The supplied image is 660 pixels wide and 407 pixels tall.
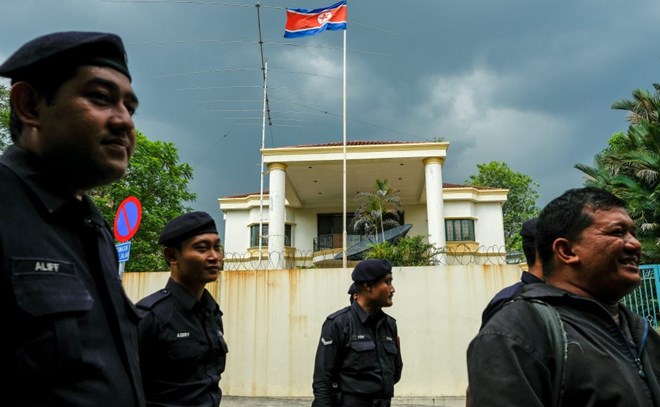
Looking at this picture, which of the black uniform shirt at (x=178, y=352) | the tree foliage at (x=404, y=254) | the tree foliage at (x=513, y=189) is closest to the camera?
the black uniform shirt at (x=178, y=352)

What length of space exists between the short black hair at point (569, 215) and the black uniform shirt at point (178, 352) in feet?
6.02

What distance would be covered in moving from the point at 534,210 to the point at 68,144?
36533 mm

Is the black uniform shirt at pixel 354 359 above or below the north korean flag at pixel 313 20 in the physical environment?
below

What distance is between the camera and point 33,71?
1194 millimetres

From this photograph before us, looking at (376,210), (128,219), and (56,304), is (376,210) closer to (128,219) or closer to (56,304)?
(128,219)

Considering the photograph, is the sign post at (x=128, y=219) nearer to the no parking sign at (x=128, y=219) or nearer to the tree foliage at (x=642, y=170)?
the no parking sign at (x=128, y=219)

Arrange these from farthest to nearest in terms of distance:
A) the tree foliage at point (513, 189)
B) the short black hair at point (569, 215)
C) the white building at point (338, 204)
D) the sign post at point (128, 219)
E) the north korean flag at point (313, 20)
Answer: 1. the tree foliage at point (513, 189)
2. the white building at point (338, 204)
3. the north korean flag at point (313, 20)
4. the sign post at point (128, 219)
5. the short black hair at point (569, 215)

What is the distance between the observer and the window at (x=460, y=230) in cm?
2216

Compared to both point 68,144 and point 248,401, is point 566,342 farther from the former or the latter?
point 248,401

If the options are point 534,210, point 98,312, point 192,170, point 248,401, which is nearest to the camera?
point 98,312

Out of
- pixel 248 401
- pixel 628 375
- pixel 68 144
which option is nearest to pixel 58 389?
pixel 68 144

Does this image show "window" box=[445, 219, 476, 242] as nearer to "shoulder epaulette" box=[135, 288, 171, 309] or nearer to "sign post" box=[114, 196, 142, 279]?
"sign post" box=[114, 196, 142, 279]

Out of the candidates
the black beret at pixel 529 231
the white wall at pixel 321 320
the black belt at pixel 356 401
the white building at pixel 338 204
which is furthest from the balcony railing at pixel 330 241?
the black beret at pixel 529 231

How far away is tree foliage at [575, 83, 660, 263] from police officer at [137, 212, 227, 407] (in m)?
13.4
